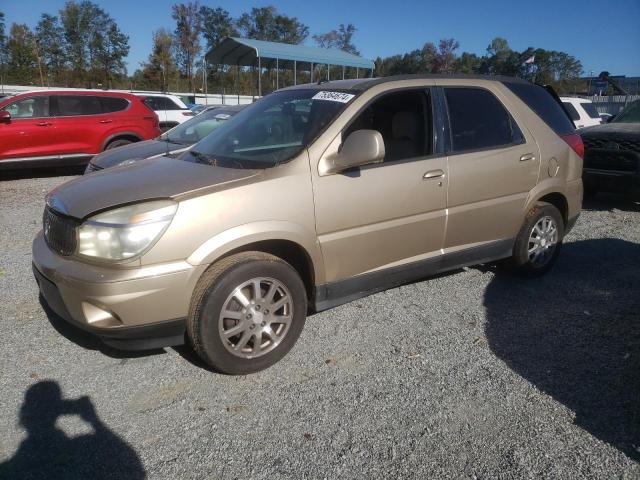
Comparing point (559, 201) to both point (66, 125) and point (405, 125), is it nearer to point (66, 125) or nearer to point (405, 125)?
point (405, 125)

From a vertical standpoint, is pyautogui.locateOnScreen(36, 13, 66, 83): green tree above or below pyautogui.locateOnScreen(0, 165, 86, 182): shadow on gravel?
above

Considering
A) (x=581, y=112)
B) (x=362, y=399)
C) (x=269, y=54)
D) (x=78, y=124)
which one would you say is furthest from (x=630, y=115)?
(x=269, y=54)

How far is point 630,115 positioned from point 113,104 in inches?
399

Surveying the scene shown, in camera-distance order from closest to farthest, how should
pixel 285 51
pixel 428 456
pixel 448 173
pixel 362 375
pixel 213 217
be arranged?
pixel 428 456 → pixel 213 217 → pixel 362 375 → pixel 448 173 → pixel 285 51

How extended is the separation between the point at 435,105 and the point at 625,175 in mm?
4950

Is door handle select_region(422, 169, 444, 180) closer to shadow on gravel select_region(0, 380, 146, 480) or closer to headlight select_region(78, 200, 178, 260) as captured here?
headlight select_region(78, 200, 178, 260)

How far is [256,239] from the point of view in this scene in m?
2.97

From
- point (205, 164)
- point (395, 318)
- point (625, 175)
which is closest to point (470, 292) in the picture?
point (395, 318)

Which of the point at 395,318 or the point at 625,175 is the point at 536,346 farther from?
the point at 625,175

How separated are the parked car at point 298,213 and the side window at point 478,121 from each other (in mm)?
12

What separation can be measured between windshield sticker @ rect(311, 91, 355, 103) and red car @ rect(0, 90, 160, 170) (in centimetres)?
799

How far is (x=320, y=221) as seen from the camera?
3.20 metres

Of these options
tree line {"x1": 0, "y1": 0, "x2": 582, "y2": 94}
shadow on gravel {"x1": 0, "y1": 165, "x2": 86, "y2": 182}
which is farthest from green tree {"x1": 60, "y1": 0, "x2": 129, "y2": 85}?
shadow on gravel {"x1": 0, "y1": 165, "x2": 86, "y2": 182}

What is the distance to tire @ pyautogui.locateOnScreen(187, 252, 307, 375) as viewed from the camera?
288 cm
